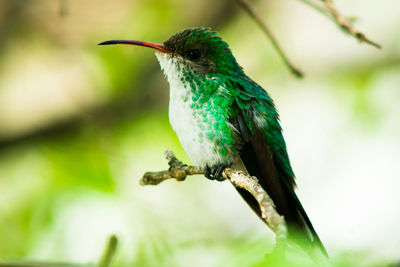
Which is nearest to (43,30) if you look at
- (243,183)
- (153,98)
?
(153,98)

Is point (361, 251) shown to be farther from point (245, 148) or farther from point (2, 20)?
point (2, 20)

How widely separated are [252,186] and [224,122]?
4.19ft

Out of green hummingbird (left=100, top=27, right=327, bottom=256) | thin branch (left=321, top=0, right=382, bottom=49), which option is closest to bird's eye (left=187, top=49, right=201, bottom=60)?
green hummingbird (left=100, top=27, right=327, bottom=256)

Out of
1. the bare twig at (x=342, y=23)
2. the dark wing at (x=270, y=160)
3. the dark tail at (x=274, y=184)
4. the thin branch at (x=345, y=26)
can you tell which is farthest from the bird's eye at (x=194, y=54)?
→ the thin branch at (x=345, y=26)

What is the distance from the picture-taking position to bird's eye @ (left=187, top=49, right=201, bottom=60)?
390 centimetres

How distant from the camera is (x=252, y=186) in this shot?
2305mm

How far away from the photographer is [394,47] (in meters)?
7.12

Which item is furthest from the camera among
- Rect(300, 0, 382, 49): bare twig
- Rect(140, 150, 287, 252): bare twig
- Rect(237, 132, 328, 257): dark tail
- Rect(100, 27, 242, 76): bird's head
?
Rect(100, 27, 242, 76): bird's head

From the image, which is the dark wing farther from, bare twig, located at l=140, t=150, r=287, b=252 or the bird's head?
the bird's head

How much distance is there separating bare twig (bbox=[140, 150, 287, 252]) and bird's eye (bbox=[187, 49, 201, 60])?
97cm

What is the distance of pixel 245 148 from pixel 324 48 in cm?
467

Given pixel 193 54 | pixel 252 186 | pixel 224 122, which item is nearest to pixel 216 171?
pixel 224 122

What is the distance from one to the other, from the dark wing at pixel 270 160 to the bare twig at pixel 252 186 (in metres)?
0.29

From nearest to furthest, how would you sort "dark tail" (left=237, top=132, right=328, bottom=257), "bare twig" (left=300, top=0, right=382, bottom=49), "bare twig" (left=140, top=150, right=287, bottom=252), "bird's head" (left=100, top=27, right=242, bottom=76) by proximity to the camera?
"bare twig" (left=140, top=150, right=287, bottom=252), "bare twig" (left=300, top=0, right=382, bottom=49), "dark tail" (left=237, top=132, right=328, bottom=257), "bird's head" (left=100, top=27, right=242, bottom=76)
